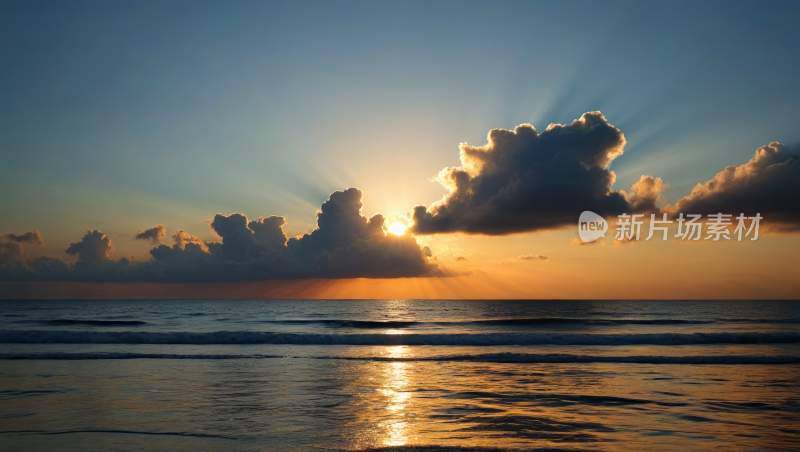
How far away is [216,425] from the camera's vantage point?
395 inches

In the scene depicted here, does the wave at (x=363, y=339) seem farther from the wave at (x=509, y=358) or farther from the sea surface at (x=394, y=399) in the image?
the wave at (x=509, y=358)

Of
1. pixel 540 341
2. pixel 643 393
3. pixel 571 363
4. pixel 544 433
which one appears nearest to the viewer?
pixel 544 433

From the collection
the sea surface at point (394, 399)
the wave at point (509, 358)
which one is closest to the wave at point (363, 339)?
the sea surface at point (394, 399)

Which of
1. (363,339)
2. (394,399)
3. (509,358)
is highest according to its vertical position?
(394,399)

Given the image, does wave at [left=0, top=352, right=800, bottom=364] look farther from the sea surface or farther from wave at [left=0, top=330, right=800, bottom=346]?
wave at [left=0, top=330, right=800, bottom=346]

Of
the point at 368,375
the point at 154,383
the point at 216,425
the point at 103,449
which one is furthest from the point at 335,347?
the point at 103,449

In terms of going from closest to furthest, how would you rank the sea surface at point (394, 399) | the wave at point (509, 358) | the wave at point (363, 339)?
the sea surface at point (394, 399), the wave at point (509, 358), the wave at point (363, 339)

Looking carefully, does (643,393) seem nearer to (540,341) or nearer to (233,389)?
(233,389)

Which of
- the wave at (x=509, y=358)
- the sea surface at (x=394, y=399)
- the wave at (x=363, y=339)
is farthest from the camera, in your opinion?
the wave at (x=363, y=339)

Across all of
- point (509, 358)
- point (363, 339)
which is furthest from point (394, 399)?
point (363, 339)

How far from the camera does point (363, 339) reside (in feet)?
103

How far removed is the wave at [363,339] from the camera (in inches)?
1180

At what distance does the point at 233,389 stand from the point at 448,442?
865cm

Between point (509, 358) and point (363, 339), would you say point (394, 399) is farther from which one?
point (363, 339)
